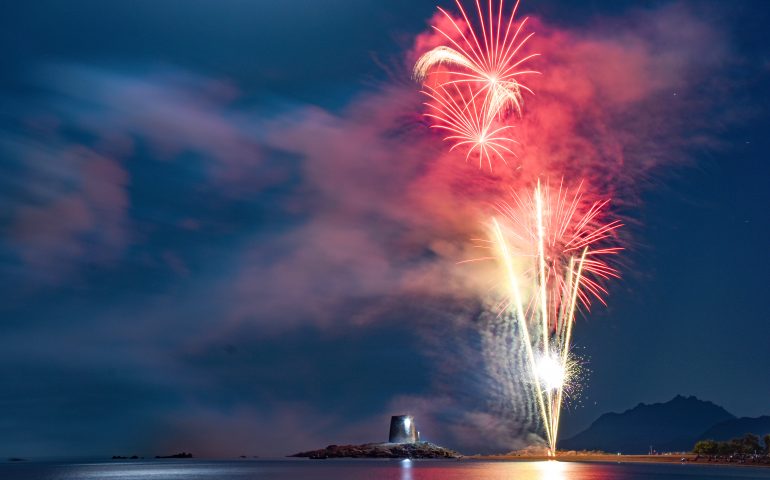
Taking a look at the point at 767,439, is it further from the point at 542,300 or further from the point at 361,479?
the point at 542,300

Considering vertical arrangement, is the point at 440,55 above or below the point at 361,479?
above

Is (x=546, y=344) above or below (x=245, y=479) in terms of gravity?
above

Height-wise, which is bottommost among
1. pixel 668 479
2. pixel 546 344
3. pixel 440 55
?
pixel 668 479

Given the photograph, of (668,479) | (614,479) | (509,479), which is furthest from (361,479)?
(668,479)

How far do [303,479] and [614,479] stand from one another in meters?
56.5

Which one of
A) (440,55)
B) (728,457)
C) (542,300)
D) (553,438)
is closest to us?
(440,55)

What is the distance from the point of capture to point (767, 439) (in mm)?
183375

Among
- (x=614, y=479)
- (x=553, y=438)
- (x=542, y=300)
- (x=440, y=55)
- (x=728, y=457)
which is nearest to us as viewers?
(x=440, y=55)

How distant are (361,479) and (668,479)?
56.3 meters

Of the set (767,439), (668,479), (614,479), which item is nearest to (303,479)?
(614,479)

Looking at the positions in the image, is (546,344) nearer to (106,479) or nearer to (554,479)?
(554,479)

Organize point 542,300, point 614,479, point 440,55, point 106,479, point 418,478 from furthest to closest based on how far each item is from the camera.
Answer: point 106,479, point 418,478, point 614,479, point 542,300, point 440,55

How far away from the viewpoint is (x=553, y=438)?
98.8m

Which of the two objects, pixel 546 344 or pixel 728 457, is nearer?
pixel 546 344
